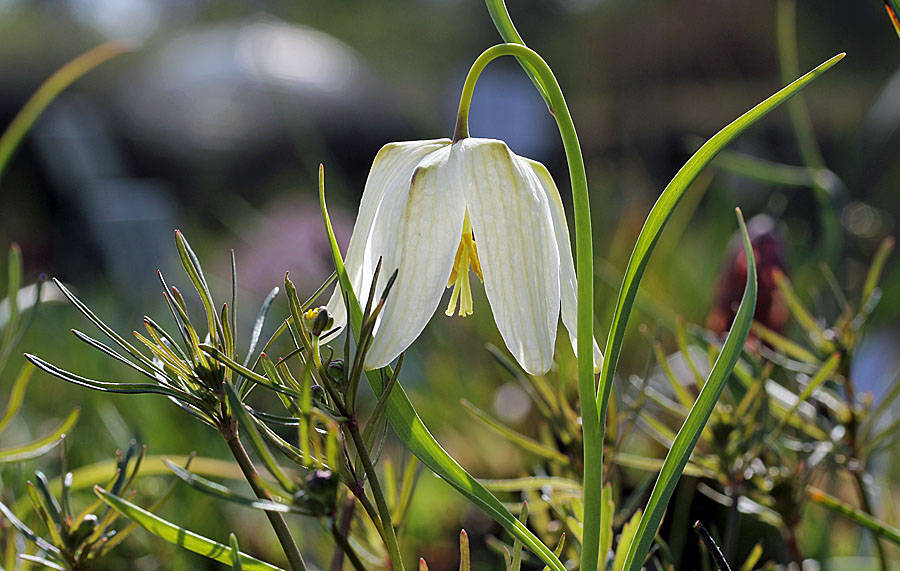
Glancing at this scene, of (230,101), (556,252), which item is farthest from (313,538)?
(230,101)

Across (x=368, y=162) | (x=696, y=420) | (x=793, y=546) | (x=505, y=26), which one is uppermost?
(x=505, y=26)

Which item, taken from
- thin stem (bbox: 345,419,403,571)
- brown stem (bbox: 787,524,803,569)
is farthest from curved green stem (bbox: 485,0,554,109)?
brown stem (bbox: 787,524,803,569)

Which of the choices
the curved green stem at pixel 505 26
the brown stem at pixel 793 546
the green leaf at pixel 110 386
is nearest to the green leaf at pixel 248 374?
the green leaf at pixel 110 386

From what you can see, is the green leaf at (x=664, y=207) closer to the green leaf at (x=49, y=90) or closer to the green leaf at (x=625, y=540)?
the green leaf at (x=625, y=540)

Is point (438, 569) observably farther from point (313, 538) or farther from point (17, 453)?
point (17, 453)

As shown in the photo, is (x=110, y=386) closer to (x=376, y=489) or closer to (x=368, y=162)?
(x=376, y=489)

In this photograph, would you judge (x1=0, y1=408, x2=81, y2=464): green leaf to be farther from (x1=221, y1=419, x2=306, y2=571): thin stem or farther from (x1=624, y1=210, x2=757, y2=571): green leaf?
(x1=624, y1=210, x2=757, y2=571): green leaf

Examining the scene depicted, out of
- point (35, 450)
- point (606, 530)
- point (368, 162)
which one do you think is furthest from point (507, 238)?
point (368, 162)
